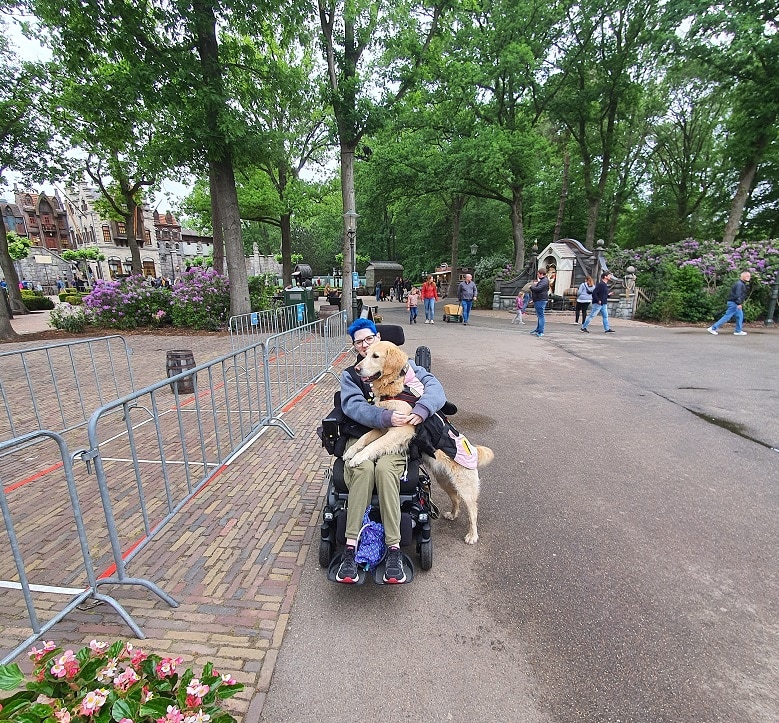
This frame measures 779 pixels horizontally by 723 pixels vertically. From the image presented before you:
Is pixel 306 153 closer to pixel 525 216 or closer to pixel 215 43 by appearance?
pixel 215 43

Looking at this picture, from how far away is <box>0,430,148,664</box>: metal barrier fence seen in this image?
1886mm

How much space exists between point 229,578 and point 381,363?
175 centimetres

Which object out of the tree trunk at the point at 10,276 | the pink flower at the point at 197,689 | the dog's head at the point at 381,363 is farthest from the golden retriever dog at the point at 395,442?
the tree trunk at the point at 10,276

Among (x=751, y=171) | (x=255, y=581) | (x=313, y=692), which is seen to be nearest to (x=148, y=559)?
(x=255, y=581)

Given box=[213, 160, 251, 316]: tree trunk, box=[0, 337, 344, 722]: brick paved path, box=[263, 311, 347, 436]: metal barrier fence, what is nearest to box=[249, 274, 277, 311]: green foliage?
box=[213, 160, 251, 316]: tree trunk

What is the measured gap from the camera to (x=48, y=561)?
270 cm

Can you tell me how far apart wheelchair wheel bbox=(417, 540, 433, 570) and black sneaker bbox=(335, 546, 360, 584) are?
493mm

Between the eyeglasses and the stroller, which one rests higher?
the eyeglasses

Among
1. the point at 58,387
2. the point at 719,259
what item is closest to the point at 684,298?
the point at 719,259

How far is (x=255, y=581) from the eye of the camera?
253cm

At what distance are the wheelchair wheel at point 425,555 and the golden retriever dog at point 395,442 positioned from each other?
1.43 feet

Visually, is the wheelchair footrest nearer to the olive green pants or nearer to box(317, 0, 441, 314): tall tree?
the olive green pants

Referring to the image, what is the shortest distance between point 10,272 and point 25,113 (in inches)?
245

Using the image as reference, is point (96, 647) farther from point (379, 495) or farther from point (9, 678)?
point (379, 495)
